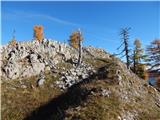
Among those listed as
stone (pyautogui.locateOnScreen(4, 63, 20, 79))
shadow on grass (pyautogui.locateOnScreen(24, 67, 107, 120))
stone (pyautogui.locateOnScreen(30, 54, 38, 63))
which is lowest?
shadow on grass (pyautogui.locateOnScreen(24, 67, 107, 120))

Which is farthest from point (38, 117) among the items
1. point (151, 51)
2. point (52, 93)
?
point (151, 51)

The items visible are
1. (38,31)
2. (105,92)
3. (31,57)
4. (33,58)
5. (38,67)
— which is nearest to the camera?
(105,92)

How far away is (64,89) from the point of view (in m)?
39.2

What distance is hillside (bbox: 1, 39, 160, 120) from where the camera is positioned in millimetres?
30547

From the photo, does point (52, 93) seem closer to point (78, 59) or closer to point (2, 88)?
point (2, 88)

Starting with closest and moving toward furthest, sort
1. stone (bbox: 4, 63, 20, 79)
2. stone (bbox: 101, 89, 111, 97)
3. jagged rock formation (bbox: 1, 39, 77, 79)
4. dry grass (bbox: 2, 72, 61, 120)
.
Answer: stone (bbox: 101, 89, 111, 97) → dry grass (bbox: 2, 72, 61, 120) → stone (bbox: 4, 63, 20, 79) → jagged rock formation (bbox: 1, 39, 77, 79)

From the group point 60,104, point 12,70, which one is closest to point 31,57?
point 12,70

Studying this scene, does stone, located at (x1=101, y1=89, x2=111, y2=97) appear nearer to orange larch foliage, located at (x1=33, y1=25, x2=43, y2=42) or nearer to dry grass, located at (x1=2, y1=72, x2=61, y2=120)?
dry grass, located at (x1=2, y1=72, x2=61, y2=120)

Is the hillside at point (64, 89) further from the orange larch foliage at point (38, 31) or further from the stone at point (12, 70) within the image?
the orange larch foliage at point (38, 31)

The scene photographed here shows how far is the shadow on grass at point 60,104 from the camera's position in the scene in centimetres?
3152

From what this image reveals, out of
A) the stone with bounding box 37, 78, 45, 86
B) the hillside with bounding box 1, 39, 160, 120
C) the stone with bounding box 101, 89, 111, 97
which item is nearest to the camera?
the hillside with bounding box 1, 39, 160, 120

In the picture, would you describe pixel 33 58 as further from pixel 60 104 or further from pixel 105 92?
pixel 105 92

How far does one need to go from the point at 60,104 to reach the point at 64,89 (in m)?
4.93

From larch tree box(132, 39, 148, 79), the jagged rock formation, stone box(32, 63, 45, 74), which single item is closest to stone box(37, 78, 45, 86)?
the jagged rock formation
